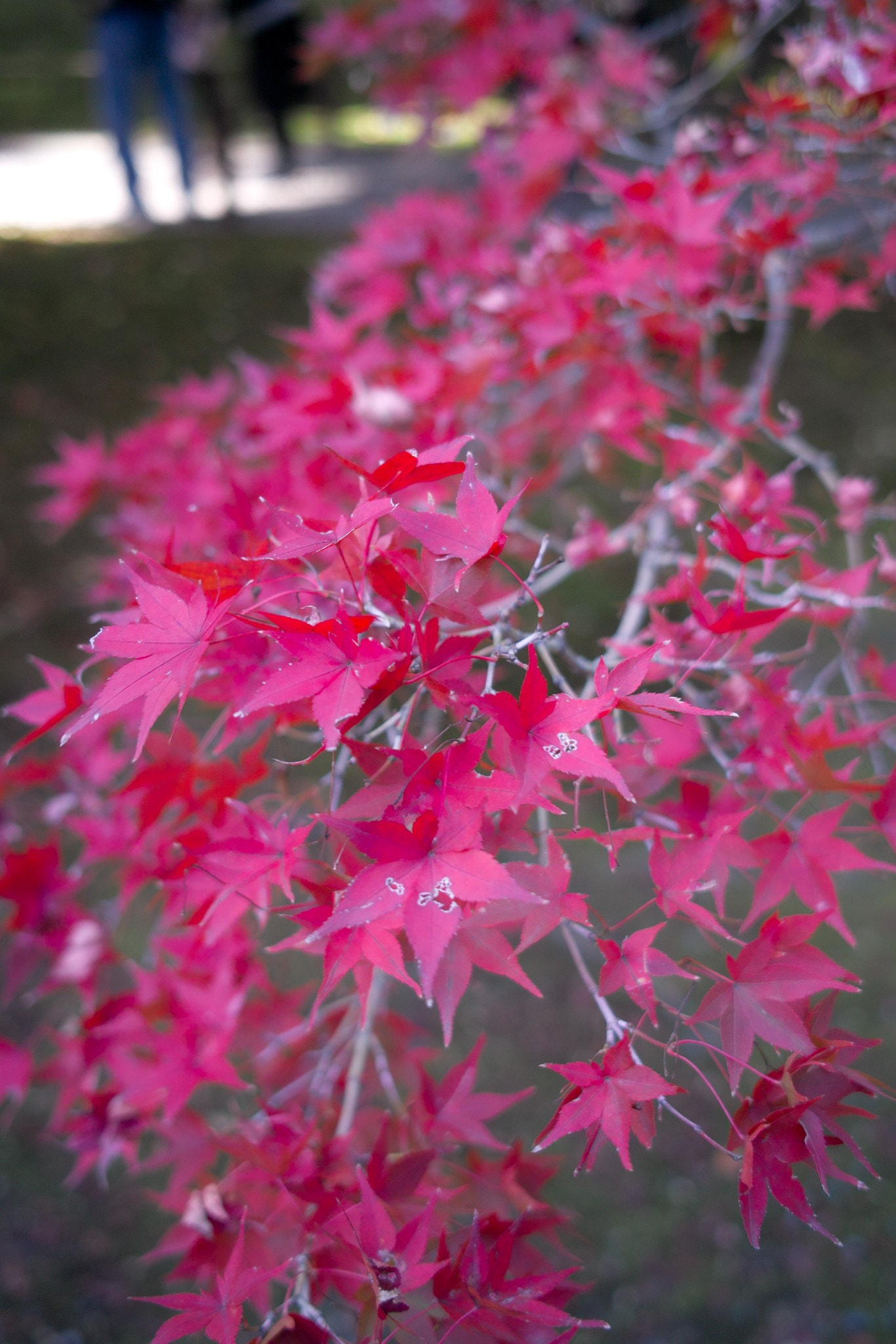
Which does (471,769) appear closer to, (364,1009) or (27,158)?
(364,1009)

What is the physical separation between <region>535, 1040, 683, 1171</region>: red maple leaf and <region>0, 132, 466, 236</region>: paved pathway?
12.1 ft

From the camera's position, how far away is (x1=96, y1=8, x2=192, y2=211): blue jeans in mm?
3439

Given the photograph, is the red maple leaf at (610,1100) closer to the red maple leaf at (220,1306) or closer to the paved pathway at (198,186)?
the red maple leaf at (220,1306)

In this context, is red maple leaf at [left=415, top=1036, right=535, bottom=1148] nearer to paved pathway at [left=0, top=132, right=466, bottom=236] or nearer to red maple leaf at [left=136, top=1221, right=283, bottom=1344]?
red maple leaf at [left=136, top=1221, right=283, bottom=1344]

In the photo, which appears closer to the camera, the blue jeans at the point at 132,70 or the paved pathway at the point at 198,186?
the blue jeans at the point at 132,70

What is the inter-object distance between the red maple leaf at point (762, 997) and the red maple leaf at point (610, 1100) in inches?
2.7

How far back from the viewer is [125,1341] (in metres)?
1.58

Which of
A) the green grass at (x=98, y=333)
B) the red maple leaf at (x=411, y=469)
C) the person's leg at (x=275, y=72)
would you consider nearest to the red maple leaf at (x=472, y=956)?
the red maple leaf at (x=411, y=469)

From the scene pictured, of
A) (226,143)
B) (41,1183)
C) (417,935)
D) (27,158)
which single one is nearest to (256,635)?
(417,935)

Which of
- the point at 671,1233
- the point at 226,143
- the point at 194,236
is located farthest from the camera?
the point at 226,143

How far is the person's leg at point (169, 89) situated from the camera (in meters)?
3.52

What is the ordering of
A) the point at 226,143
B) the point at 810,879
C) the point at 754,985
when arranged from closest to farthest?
1. the point at 754,985
2. the point at 810,879
3. the point at 226,143

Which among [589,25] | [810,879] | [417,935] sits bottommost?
[810,879]

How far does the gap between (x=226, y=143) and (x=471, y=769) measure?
15.1 ft
